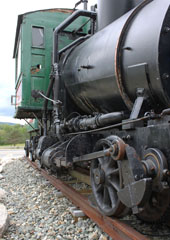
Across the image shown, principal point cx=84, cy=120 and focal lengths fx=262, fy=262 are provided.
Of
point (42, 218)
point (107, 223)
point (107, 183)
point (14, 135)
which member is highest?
point (107, 183)

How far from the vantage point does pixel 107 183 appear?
3.04 meters

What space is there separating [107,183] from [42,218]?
1.37 m

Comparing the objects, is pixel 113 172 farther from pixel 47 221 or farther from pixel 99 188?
pixel 47 221

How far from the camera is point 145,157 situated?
98.0 inches

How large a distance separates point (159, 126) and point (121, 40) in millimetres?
1259

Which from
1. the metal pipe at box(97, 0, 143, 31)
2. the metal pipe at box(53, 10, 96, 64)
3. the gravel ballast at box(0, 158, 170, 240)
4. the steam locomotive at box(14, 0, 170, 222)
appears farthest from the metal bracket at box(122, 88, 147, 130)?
the metal pipe at box(53, 10, 96, 64)

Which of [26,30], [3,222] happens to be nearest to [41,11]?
[26,30]

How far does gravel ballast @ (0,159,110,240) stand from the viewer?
3.20m

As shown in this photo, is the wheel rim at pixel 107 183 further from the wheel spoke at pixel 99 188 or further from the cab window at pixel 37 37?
the cab window at pixel 37 37

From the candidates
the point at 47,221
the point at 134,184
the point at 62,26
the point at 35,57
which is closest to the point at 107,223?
the point at 134,184

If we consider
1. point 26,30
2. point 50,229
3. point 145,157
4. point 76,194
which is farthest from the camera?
point 26,30

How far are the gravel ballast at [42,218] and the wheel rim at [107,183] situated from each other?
1.09 ft

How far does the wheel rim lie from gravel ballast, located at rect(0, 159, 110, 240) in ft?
1.09

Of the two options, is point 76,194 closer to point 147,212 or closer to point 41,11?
point 147,212
